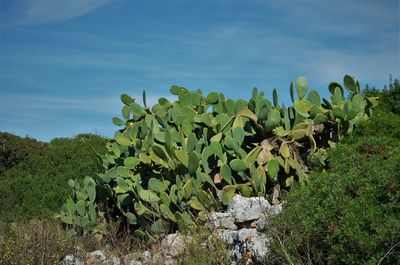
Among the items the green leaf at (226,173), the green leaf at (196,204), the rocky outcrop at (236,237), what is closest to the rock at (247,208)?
the rocky outcrop at (236,237)

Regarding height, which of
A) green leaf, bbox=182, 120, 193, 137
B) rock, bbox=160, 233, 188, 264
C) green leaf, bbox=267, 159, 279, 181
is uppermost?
green leaf, bbox=182, 120, 193, 137

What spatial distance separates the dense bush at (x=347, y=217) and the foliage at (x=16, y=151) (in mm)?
11879

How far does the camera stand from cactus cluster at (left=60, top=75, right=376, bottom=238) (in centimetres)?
782

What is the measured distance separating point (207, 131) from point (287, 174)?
1281mm

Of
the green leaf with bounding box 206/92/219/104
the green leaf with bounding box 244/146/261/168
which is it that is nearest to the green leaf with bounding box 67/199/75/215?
the green leaf with bounding box 206/92/219/104

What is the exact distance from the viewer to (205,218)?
7695 millimetres

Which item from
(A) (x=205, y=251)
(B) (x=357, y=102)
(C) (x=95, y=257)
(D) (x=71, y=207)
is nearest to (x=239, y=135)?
(B) (x=357, y=102)

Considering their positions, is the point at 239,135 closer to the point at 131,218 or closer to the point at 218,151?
the point at 218,151

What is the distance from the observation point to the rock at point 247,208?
23.7 feet

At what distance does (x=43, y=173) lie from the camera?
14.8 metres

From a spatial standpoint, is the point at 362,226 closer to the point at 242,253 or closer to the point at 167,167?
the point at 242,253

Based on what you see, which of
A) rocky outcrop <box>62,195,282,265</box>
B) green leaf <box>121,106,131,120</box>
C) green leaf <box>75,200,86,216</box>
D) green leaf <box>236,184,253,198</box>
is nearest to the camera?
rocky outcrop <box>62,195,282,265</box>

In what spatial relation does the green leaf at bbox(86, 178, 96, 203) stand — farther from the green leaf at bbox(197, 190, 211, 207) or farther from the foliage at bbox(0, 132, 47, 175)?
the foliage at bbox(0, 132, 47, 175)

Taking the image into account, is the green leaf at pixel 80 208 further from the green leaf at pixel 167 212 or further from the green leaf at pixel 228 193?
the green leaf at pixel 228 193
